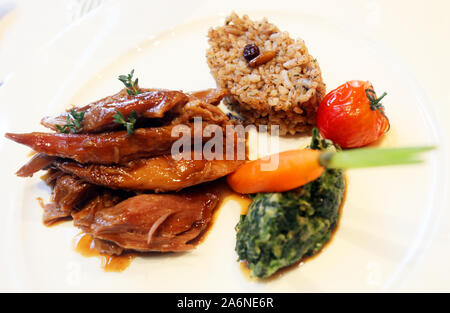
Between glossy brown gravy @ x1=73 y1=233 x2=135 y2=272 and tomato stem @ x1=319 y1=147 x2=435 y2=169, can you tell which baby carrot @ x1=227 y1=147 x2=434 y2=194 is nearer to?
tomato stem @ x1=319 y1=147 x2=435 y2=169

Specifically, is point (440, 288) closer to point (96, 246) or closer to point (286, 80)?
point (286, 80)

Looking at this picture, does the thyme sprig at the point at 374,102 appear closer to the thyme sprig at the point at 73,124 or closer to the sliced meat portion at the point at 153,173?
the sliced meat portion at the point at 153,173

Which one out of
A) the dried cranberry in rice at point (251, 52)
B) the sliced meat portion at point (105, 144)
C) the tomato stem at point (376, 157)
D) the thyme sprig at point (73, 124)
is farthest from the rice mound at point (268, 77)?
the thyme sprig at point (73, 124)

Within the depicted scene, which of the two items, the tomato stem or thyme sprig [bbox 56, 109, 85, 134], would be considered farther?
thyme sprig [bbox 56, 109, 85, 134]

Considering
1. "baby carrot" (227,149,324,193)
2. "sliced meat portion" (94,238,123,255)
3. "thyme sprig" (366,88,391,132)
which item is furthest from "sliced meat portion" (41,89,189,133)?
"thyme sprig" (366,88,391,132)

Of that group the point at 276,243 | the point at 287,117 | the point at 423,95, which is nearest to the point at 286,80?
the point at 287,117
